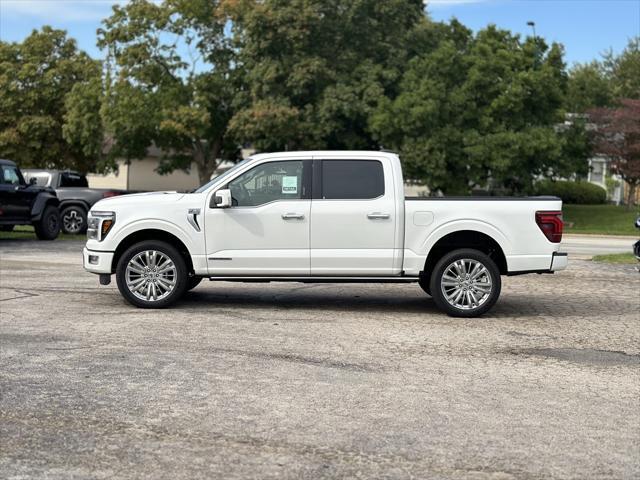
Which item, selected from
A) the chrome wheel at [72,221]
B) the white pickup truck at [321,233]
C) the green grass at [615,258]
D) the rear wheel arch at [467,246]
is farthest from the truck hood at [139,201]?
the chrome wheel at [72,221]

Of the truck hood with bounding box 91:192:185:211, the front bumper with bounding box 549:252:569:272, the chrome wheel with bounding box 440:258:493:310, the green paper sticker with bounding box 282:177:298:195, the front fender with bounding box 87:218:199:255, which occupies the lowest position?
the chrome wheel with bounding box 440:258:493:310

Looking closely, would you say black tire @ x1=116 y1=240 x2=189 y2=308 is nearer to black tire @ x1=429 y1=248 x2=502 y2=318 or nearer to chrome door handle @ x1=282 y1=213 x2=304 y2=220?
chrome door handle @ x1=282 y1=213 x2=304 y2=220

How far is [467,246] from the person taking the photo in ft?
37.9

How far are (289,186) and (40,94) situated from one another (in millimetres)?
42283

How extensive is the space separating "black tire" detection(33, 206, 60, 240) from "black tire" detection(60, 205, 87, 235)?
5.92 ft

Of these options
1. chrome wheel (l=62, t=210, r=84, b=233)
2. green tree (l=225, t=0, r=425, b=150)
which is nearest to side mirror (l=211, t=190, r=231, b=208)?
chrome wheel (l=62, t=210, r=84, b=233)

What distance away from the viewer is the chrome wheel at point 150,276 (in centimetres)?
1134

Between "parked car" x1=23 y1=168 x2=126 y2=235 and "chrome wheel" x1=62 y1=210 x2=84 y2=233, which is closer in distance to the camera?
"parked car" x1=23 y1=168 x2=126 y2=235

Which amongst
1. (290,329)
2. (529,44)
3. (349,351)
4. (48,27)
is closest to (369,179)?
(290,329)

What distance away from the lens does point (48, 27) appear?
5131 centimetres

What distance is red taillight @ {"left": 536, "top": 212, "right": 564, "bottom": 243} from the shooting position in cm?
1124

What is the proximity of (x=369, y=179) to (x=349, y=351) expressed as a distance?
10.5 ft

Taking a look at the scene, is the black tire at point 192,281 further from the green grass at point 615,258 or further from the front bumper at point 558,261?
the green grass at point 615,258

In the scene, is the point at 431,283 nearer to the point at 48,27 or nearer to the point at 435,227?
the point at 435,227
